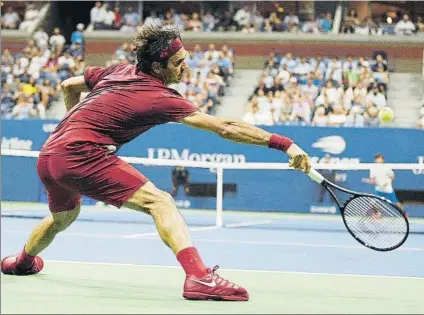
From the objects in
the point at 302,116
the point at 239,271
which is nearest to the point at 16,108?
the point at 302,116

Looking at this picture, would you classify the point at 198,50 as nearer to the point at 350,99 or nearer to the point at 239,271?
the point at 350,99

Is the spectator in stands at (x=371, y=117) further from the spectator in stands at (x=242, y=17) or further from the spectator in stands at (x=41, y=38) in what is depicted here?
the spectator in stands at (x=41, y=38)

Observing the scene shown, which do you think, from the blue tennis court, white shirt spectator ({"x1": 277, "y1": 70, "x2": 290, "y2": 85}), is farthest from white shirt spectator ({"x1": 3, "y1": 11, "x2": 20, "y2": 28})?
the blue tennis court

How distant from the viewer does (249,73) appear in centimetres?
1972

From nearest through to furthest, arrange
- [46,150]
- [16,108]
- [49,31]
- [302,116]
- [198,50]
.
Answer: [46,150] → [302,116] → [16,108] → [198,50] → [49,31]

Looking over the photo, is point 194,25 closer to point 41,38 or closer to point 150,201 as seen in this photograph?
point 41,38

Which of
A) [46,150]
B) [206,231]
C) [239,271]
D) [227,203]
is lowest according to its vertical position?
[227,203]

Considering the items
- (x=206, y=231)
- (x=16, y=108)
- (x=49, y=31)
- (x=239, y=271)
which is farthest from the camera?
(x=49, y=31)

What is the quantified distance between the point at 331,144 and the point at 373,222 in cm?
840

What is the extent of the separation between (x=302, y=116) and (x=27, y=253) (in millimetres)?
10437

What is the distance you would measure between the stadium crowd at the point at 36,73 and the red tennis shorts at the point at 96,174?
40.2 ft

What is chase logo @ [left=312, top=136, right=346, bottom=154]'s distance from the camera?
1413 centimetres

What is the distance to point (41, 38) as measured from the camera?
71.6 ft

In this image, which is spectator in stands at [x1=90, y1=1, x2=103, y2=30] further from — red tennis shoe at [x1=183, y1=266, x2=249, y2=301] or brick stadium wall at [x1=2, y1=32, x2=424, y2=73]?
red tennis shoe at [x1=183, y1=266, x2=249, y2=301]
